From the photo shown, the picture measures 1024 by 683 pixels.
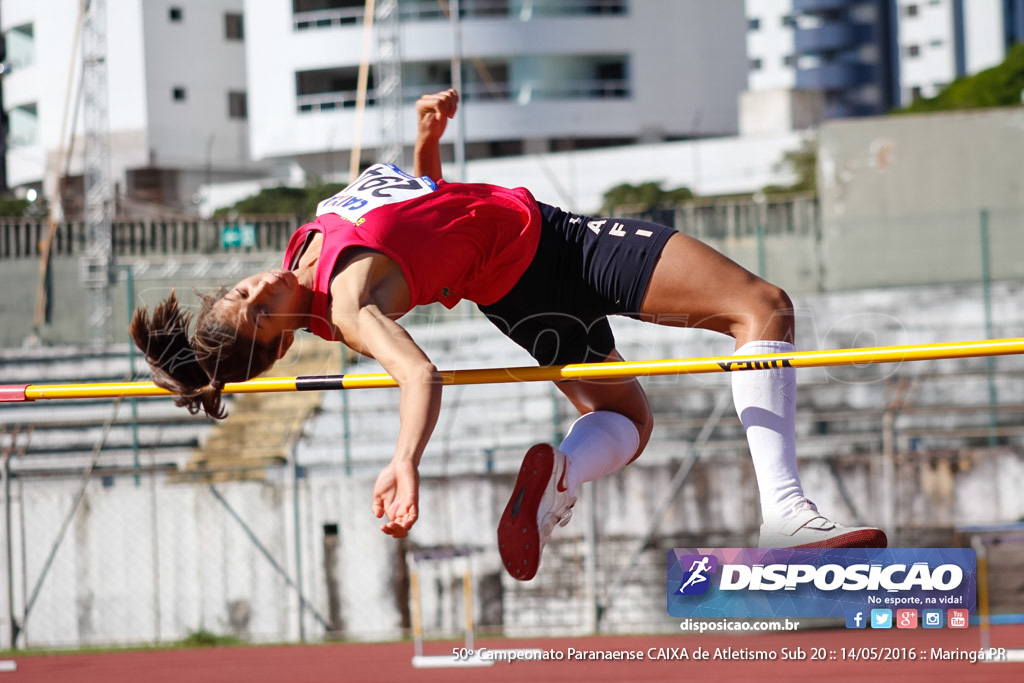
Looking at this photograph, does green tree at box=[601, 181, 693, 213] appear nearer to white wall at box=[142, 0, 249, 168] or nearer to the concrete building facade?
the concrete building facade

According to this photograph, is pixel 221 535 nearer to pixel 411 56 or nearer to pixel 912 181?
pixel 912 181

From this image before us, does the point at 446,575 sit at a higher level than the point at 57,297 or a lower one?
lower

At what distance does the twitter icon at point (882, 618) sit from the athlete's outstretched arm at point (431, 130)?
181 cm

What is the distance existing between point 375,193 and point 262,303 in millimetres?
402

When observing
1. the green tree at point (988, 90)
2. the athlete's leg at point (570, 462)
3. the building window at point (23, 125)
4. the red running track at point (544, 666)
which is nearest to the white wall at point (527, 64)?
the green tree at point (988, 90)

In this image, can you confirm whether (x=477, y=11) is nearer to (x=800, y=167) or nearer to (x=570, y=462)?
(x=800, y=167)

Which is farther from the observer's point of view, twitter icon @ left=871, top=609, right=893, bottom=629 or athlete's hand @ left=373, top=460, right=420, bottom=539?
twitter icon @ left=871, top=609, right=893, bottom=629

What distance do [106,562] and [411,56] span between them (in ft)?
66.2

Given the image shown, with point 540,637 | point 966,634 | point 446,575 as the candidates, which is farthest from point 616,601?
point 966,634

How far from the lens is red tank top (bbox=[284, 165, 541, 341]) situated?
2959 millimetres

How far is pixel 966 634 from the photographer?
6953 millimetres

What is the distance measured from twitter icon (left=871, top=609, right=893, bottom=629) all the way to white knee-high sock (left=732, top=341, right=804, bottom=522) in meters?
0.75

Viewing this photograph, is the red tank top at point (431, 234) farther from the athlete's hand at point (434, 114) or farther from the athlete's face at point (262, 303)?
the athlete's hand at point (434, 114)

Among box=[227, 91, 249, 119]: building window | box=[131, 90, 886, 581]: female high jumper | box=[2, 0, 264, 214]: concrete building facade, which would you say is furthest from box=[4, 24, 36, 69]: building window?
box=[131, 90, 886, 581]: female high jumper
